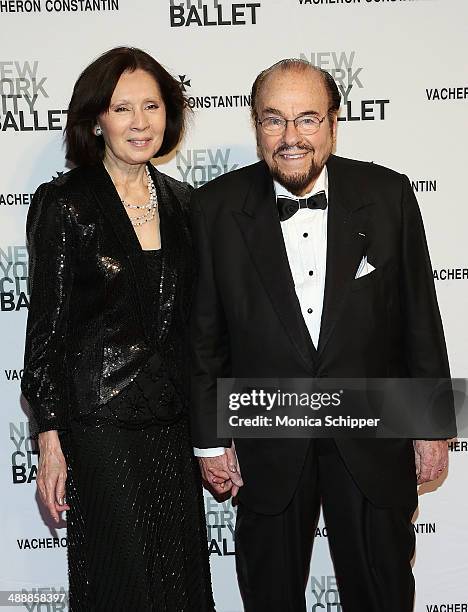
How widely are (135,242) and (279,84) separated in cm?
58

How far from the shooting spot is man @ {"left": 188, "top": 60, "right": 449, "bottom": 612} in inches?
87.0

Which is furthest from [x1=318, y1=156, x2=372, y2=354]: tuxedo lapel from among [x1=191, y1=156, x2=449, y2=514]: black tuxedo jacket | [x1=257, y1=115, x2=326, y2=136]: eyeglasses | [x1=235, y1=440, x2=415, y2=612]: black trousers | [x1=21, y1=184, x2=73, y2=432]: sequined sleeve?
[x1=21, y1=184, x2=73, y2=432]: sequined sleeve

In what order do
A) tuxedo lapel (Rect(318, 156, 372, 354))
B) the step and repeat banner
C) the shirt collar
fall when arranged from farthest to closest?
1. the step and repeat banner
2. the shirt collar
3. tuxedo lapel (Rect(318, 156, 372, 354))

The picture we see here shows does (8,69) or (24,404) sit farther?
(24,404)

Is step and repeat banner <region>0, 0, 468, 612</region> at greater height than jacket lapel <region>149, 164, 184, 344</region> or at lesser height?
greater

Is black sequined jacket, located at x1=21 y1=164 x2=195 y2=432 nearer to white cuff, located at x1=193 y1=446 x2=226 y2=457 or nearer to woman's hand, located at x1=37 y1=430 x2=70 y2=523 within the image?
woman's hand, located at x1=37 y1=430 x2=70 y2=523

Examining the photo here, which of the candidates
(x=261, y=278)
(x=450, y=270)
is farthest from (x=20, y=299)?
(x=450, y=270)

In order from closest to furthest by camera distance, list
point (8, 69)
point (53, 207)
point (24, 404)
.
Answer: point (53, 207)
point (8, 69)
point (24, 404)

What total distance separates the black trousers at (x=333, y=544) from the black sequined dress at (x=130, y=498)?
9.5 inches

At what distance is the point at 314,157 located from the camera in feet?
7.29

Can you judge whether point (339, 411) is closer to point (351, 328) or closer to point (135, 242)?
point (351, 328)

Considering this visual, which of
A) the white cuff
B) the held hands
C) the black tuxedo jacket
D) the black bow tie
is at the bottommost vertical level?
the held hands

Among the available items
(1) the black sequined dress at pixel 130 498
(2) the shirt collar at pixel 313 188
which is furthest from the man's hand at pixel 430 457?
(2) the shirt collar at pixel 313 188

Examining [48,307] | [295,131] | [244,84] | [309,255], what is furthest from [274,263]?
[244,84]
